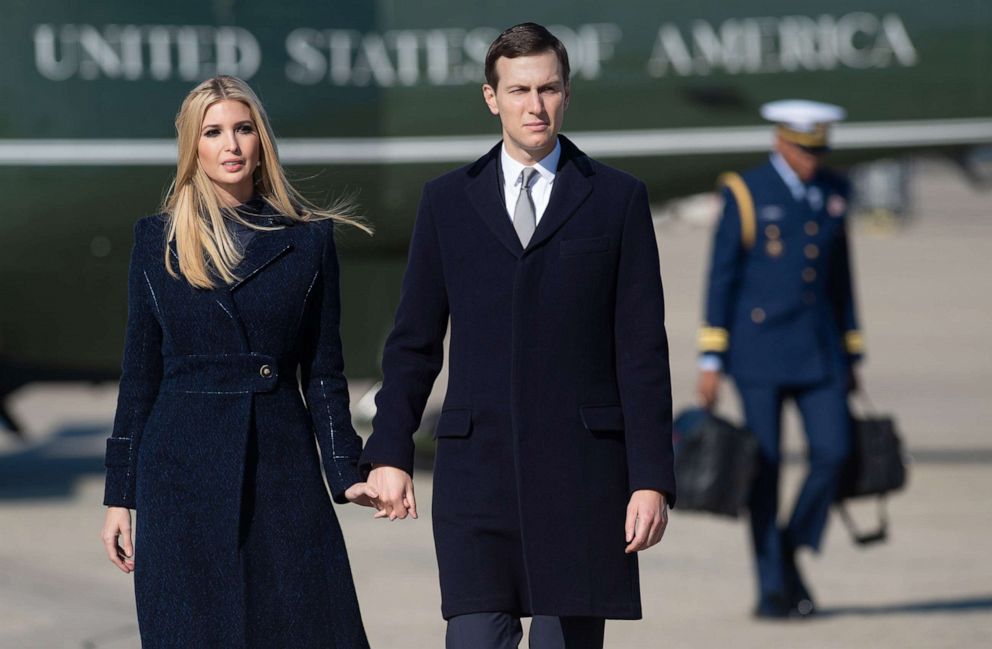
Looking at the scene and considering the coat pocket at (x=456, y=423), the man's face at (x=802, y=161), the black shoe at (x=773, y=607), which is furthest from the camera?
the man's face at (x=802, y=161)

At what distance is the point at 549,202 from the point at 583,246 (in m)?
0.12

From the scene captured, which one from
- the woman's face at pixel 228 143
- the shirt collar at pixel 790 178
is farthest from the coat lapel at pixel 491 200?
the shirt collar at pixel 790 178

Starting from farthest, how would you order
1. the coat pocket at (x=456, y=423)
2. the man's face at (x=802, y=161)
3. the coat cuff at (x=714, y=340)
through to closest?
the man's face at (x=802, y=161) → the coat cuff at (x=714, y=340) → the coat pocket at (x=456, y=423)

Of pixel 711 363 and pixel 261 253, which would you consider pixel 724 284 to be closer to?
pixel 711 363

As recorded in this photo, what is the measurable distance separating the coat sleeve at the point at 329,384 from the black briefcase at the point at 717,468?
3146 millimetres

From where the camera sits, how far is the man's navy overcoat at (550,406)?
391 centimetres

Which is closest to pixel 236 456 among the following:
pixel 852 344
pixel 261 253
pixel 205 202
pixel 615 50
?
pixel 261 253

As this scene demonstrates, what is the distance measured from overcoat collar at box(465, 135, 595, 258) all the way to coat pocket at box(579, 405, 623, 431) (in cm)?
34

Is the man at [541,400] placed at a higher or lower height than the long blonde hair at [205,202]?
lower

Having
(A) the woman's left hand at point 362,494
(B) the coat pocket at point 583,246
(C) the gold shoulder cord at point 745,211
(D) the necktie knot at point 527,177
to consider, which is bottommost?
(A) the woman's left hand at point 362,494

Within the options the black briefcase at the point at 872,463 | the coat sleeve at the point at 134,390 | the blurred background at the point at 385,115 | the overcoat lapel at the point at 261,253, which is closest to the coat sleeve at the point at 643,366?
the overcoat lapel at the point at 261,253

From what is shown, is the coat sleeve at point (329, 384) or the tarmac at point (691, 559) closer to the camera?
the coat sleeve at point (329, 384)

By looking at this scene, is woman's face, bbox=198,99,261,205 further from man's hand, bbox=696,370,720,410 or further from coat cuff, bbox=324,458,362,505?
man's hand, bbox=696,370,720,410

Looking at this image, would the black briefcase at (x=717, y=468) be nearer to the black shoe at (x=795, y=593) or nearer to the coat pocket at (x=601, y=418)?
the black shoe at (x=795, y=593)
